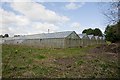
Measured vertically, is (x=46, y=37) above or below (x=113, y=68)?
above

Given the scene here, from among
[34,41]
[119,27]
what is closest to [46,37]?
[34,41]

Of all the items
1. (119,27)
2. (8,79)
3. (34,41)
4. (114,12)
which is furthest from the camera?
(34,41)

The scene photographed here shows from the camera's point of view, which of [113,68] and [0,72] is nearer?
[0,72]

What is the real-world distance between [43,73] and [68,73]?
1.12 metres

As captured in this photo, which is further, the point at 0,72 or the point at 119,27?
the point at 119,27

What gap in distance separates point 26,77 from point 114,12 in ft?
37.6

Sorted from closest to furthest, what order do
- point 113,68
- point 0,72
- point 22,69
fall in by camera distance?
point 0,72
point 22,69
point 113,68

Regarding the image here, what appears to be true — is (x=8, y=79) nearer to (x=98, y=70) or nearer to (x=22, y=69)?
(x=22, y=69)

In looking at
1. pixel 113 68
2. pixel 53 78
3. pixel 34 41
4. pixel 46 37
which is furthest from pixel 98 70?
pixel 34 41

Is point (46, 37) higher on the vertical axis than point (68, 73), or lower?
higher

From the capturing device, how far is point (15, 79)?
7.47 m

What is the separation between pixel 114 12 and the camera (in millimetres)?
16688

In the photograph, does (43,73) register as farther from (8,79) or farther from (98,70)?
(98,70)

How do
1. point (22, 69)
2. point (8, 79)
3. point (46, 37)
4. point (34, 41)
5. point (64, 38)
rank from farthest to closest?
point (34, 41) → point (46, 37) → point (64, 38) → point (22, 69) → point (8, 79)
